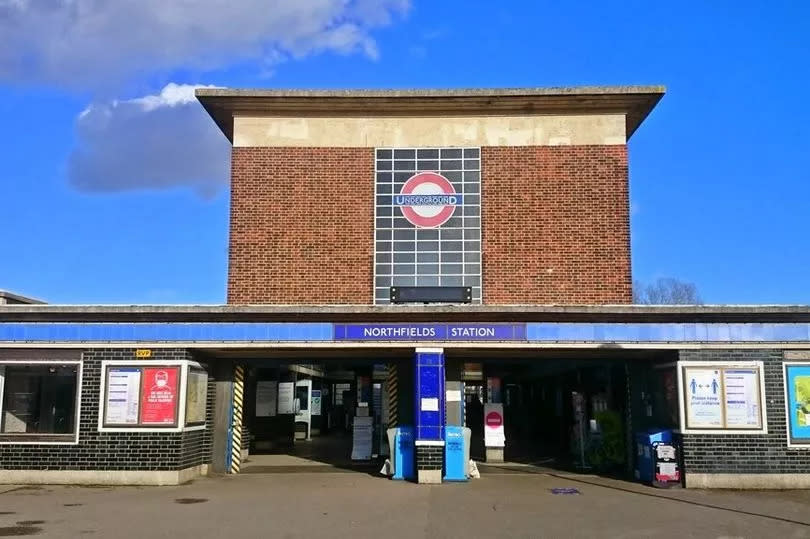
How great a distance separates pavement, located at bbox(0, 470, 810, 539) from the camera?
1130 cm

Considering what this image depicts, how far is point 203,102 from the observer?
2041 cm

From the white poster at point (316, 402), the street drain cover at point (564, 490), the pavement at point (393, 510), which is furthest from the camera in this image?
the white poster at point (316, 402)

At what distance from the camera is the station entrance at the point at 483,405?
17.9m

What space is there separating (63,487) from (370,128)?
1122 centimetres

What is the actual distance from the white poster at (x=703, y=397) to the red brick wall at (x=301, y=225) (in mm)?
7814

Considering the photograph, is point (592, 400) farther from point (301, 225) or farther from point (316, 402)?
point (316, 402)

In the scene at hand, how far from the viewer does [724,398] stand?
53.4 ft

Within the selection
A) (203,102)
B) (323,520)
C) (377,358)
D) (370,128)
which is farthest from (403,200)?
(323,520)

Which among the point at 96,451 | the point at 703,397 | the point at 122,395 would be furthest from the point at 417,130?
the point at 96,451

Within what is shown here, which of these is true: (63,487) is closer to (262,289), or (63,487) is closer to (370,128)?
(262,289)

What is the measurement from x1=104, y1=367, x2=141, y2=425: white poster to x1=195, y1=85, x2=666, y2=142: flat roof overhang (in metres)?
7.47

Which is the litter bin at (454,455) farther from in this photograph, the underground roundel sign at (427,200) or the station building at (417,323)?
the underground roundel sign at (427,200)

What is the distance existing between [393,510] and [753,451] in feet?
26.1

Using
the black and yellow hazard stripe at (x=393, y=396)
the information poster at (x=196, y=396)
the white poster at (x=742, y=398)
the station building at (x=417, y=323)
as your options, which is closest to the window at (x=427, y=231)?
the station building at (x=417, y=323)
